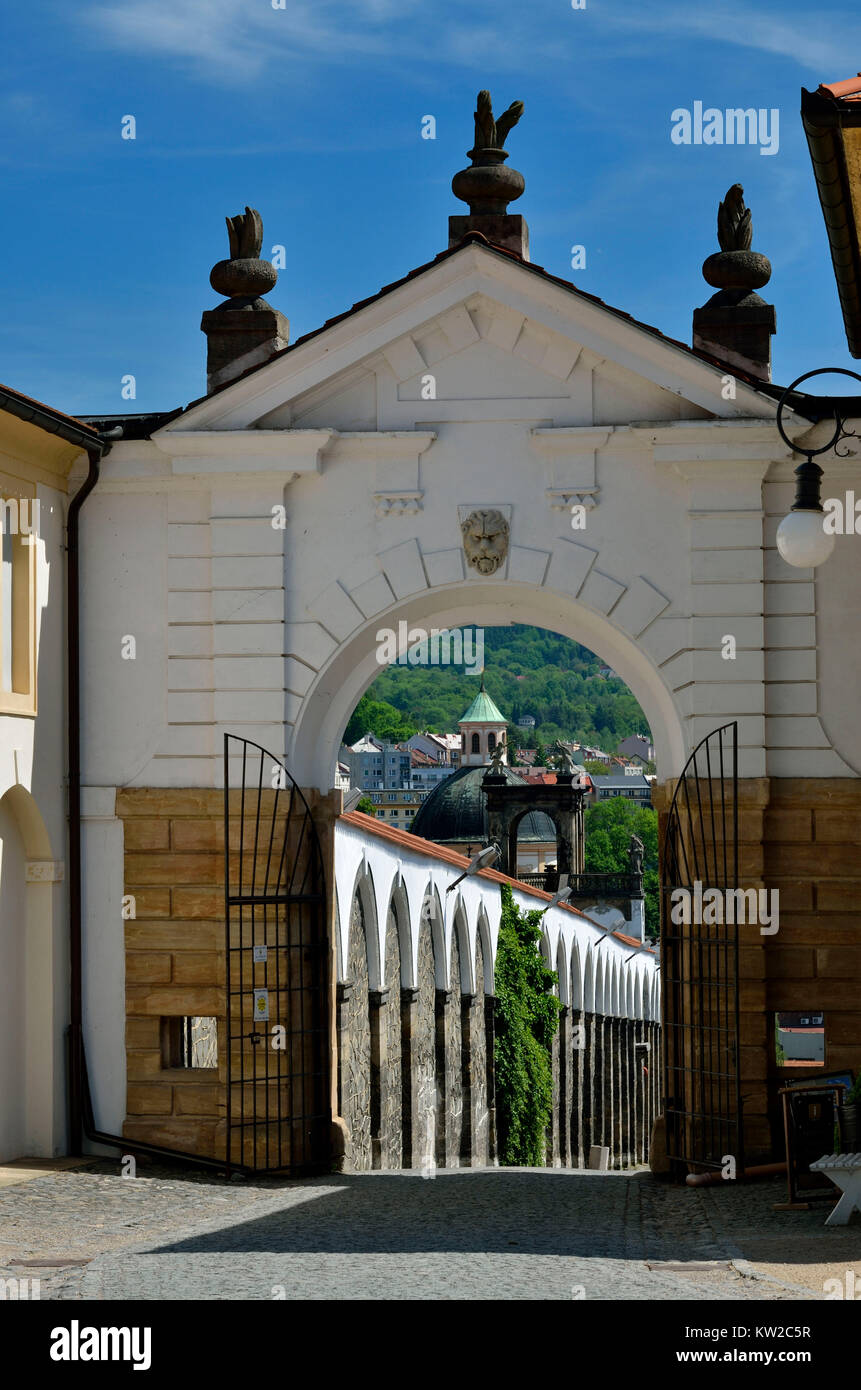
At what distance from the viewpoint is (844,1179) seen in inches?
457

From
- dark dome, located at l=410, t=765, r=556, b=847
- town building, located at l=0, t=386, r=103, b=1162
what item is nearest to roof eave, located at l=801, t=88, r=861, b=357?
town building, located at l=0, t=386, r=103, b=1162

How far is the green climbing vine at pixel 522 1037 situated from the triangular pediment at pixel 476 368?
68.0 feet

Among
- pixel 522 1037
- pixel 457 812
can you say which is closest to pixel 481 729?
pixel 457 812

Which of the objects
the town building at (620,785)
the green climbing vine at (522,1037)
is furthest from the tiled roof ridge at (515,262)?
the town building at (620,785)

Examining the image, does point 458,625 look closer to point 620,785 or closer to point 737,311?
point 737,311

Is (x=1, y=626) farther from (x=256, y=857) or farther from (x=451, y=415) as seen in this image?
(x=451, y=415)

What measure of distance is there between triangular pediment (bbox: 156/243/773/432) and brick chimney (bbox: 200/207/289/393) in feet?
4.05

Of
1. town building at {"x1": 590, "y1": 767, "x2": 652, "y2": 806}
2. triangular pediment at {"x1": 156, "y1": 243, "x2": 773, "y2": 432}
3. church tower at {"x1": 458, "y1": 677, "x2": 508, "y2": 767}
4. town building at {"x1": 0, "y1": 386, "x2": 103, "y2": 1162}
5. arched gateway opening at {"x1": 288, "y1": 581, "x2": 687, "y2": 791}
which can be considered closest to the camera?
town building at {"x1": 0, "y1": 386, "x2": 103, "y2": 1162}

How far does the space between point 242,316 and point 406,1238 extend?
29.6 ft

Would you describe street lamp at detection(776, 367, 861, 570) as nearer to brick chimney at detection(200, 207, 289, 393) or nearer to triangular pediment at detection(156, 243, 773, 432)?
triangular pediment at detection(156, 243, 773, 432)

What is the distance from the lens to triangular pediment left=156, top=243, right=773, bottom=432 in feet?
52.0

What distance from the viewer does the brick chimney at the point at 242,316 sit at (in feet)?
57.2

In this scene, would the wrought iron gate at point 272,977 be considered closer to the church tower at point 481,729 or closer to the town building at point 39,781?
the town building at point 39,781

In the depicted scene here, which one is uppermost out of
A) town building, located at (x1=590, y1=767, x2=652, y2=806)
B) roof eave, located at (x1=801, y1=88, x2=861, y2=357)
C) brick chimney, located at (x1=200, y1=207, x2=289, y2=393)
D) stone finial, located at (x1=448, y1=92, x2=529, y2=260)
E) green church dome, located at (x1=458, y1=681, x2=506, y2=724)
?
green church dome, located at (x1=458, y1=681, x2=506, y2=724)
